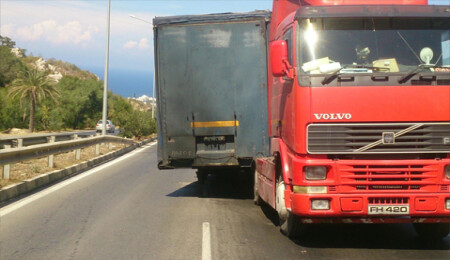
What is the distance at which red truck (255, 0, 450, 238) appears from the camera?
249 inches

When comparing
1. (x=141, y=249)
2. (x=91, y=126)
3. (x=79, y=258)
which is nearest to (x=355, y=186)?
(x=141, y=249)

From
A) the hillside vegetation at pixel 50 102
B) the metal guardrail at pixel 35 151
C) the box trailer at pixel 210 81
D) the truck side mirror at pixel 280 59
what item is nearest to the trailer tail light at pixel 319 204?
the truck side mirror at pixel 280 59

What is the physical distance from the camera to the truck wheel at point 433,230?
287 inches

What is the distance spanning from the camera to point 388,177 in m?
6.33

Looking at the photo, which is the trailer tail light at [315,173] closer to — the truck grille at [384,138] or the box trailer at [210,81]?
the truck grille at [384,138]

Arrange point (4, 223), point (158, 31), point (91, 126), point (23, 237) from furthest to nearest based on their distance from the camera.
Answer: point (91, 126), point (158, 31), point (4, 223), point (23, 237)

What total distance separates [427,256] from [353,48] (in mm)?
2546

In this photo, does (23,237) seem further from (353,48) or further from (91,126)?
(91,126)

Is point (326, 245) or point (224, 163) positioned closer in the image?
point (326, 245)

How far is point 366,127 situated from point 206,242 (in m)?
2.47

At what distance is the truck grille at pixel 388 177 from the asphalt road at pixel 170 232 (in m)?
0.80

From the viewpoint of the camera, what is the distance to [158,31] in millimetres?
10688

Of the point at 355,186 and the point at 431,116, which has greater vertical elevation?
the point at 431,116

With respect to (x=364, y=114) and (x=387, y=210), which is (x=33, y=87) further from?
(x=387, y=210)
